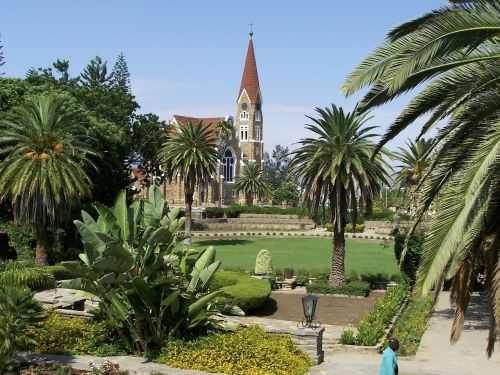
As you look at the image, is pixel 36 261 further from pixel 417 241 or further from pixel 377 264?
pixel 377 264

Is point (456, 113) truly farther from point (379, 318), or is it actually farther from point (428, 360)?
point (379, 318)

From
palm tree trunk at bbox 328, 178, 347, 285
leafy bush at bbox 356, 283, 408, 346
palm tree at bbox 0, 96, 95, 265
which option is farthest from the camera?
palm tree trunk at bbox 328, 178, 347, 285

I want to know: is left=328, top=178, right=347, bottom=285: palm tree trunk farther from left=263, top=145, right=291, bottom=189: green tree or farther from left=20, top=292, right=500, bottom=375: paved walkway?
left=263, top=145, right=291, bottom=189: green tree

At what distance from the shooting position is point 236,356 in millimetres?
11562

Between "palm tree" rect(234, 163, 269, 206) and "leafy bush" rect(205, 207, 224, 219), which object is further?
"palm tree" rect(234, 163, 269, 206)

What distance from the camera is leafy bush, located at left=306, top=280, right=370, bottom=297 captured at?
2569 cm

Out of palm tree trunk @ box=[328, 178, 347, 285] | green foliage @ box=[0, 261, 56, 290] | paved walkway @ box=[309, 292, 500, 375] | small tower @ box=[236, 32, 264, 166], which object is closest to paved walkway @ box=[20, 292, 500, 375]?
paved walkway @ box=[309, 292, 500, 375]

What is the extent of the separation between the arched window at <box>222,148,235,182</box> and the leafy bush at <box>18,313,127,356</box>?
8200 cm

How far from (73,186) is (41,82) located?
61.4 feet

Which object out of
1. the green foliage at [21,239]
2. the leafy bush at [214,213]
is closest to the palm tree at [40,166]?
the green foliage at [21,239]

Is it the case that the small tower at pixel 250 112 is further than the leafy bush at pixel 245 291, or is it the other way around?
the small tower at pixel 250 112

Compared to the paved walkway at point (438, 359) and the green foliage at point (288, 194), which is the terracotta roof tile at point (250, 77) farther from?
the paved walkway at point (438, 359)

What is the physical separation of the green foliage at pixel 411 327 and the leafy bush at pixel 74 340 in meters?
7.44

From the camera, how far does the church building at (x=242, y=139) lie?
94562 mm
